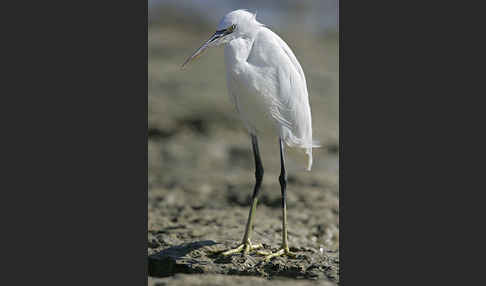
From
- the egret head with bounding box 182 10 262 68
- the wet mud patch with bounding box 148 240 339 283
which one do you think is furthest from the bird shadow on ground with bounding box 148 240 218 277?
the egret head with bounding box 182 10 262 68

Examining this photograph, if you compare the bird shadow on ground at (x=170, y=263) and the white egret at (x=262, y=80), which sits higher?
the white egret at (x=262, y=80)

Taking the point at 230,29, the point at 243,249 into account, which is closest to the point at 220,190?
the point at 243,249

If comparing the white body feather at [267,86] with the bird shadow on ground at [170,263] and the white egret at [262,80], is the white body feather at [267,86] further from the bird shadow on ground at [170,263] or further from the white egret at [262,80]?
the bird shadow on ground at [170,263]

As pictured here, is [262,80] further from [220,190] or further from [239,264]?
[220,190]

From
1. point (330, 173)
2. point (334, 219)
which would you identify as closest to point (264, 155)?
point (330, 173)

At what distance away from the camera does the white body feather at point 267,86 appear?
344 centimetres

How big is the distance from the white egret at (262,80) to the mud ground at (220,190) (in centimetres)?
28

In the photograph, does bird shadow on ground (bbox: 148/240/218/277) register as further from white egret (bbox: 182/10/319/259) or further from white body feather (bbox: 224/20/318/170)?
white body feather (bbox: 224/20/318/170)

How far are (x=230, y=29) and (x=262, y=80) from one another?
15.1 inches

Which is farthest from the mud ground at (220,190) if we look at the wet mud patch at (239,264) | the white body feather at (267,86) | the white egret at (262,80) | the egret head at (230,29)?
the egret head at (230,29)

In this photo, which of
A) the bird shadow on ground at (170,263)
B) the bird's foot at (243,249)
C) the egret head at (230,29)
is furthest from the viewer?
Result: the bird's foot at (243,249)

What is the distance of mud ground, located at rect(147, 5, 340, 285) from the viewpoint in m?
3.56

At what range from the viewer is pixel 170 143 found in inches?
322

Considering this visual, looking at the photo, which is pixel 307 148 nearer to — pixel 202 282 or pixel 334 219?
pixel 202 282
